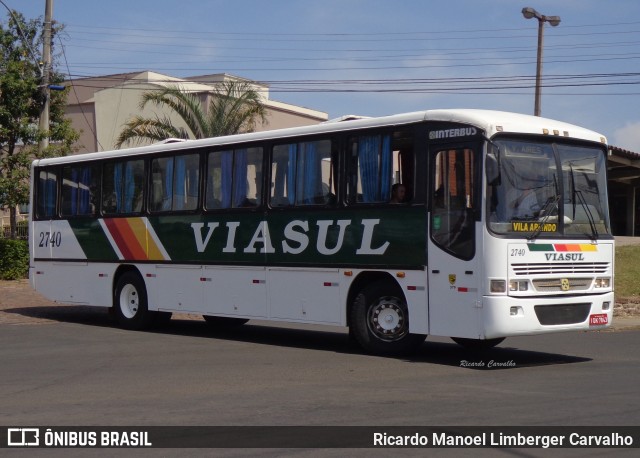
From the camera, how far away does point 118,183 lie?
19094 millimetres

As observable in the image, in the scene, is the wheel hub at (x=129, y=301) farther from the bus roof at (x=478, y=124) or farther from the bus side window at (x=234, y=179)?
the bus roof at (x=478, y=124)

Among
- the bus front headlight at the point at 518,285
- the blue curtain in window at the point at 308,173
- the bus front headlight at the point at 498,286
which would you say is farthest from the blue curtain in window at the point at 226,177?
the bus front headlight at the point at 518,285

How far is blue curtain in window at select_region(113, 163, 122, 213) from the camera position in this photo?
1902 cm

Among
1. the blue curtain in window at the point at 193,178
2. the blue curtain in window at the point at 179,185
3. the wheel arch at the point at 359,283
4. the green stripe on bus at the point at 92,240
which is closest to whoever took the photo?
the wheel arch at the point at 359,283

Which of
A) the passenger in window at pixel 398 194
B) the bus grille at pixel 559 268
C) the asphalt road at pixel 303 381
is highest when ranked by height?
the passenger in window at pixel 398 194

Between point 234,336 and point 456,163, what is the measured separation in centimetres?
628

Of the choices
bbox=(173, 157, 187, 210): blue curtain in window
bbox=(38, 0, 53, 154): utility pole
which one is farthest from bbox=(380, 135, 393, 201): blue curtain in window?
bbox=(38, 0, 53, 154): utility pole

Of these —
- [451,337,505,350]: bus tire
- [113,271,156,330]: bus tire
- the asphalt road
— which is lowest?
the asphalt road

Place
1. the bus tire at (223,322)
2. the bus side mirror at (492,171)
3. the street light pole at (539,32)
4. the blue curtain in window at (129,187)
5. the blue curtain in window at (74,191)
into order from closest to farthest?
the bus side mirror at (492,171) < the blue curtain in window at (129,187) < the bus tire at (223,322) < the blue curtain in window at (74,191) < the street light pole at (539,32)

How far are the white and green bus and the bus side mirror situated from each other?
2cm

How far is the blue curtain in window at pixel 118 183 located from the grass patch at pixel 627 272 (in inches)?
523

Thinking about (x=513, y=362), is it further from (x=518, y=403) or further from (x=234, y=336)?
(x=234, y=336)

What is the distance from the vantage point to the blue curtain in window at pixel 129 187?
1875cm

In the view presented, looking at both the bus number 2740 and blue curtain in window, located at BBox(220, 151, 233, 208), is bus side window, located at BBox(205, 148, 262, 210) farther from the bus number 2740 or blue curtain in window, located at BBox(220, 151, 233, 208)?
the bus number 2740
